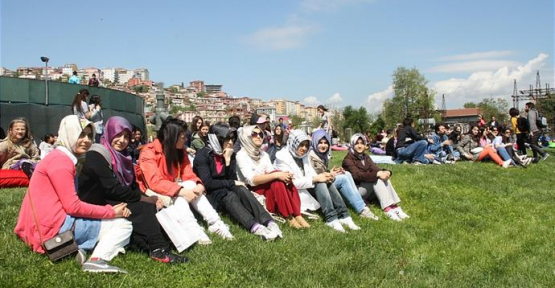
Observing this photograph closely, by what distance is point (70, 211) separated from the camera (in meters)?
4.35

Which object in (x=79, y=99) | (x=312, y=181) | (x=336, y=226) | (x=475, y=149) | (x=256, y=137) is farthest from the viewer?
(x=475, y=149)

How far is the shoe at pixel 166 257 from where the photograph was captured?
4656 mm

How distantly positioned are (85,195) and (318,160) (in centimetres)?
380

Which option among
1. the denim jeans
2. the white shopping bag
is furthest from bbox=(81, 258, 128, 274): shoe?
the denim jeans

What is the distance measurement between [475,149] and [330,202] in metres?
8.82

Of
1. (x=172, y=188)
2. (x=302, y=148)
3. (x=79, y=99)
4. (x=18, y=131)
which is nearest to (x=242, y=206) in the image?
(x=172, y=188)

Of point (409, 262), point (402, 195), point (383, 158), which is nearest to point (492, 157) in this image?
point (383, 158)

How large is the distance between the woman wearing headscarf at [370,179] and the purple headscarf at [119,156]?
3871 millimetres

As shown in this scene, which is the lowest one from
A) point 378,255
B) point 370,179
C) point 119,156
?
point 378,255

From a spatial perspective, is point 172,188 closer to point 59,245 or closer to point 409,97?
point 59,245

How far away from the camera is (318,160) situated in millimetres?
7516

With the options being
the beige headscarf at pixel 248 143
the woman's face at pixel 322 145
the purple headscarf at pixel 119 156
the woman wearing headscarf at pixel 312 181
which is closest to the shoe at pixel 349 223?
the woman wearing headscarf at pixel 312 181

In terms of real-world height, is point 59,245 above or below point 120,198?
below

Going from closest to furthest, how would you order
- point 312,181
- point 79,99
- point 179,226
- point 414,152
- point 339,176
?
point 179,226, point 312,181, point 339,176, point 79,99, point 414,152
